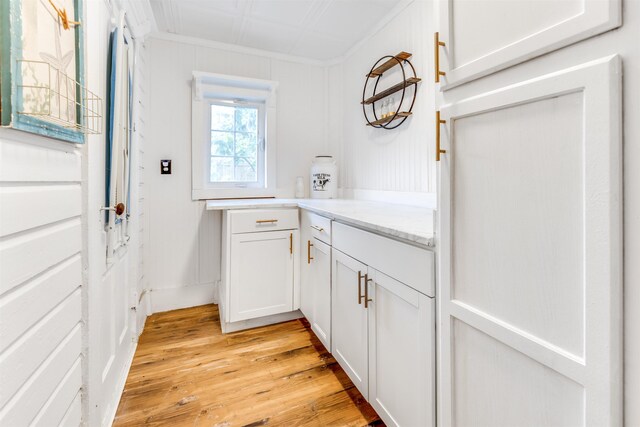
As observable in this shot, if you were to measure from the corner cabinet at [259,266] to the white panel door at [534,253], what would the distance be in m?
1.43

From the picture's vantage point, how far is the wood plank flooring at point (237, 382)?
1.35m

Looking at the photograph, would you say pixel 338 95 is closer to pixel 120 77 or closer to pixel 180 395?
pixel 120 77

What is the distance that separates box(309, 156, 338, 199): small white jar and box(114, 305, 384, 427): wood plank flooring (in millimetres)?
1148

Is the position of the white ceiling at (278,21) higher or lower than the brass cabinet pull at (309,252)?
higher

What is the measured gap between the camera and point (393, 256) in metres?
1.14

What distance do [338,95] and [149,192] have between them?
1884mm

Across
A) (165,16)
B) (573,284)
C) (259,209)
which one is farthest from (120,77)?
(573,284)

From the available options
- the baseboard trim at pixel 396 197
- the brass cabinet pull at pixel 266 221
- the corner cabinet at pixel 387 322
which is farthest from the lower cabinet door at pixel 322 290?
the baseboard trim at pixel 396 197

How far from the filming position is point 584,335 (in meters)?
0.55

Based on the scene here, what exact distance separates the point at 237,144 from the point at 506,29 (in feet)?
7.80

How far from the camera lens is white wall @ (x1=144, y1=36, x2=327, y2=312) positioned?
2.41 metres

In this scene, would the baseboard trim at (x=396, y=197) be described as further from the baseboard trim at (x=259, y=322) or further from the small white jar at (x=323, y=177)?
the baseboard trim at (x=259, y=322)

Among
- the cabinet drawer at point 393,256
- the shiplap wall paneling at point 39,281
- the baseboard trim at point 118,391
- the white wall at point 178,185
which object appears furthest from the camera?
the white wall at point 178,185

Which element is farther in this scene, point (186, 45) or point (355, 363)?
point (186, 45)
